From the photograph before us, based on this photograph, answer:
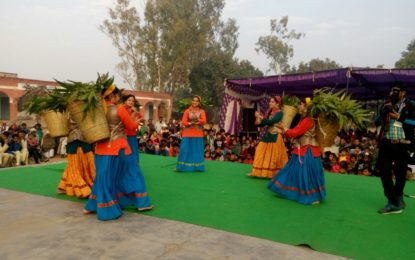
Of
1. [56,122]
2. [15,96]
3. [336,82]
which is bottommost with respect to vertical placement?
[56,122]

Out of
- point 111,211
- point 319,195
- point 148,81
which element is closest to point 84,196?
point 111,211

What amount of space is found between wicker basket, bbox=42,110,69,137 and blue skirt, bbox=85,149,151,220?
4.27 feet

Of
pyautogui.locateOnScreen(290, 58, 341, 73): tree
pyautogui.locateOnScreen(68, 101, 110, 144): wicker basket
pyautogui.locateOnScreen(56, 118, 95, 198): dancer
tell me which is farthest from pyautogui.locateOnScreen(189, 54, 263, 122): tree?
pyautogui.locateOnScreen(68, 101, 110, 144): wicker basket

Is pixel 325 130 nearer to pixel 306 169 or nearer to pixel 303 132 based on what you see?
pixel 303 132

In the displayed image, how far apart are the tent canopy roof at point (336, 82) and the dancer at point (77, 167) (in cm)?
650

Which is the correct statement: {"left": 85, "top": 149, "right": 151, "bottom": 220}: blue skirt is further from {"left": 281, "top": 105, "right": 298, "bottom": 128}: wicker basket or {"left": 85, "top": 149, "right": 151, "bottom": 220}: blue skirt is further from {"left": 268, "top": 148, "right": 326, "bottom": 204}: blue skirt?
{"left": 281, "top": 105, "right": 298, "bottom": 128}: wicker basket

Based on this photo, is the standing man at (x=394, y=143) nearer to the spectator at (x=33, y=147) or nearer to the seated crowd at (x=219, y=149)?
the seated crowd at (x=219, y=149)

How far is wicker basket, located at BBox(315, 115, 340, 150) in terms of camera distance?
501cm

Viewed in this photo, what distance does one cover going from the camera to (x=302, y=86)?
38.9 ft

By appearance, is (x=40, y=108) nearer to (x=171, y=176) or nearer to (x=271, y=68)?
(x=171, y=176)

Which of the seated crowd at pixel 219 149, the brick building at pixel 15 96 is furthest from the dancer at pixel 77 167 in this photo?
the brick building at pixel 15 96

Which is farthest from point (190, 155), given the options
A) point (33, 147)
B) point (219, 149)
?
point (33, 147)

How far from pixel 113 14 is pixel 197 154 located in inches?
1101

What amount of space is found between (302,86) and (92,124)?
29.4 ft
